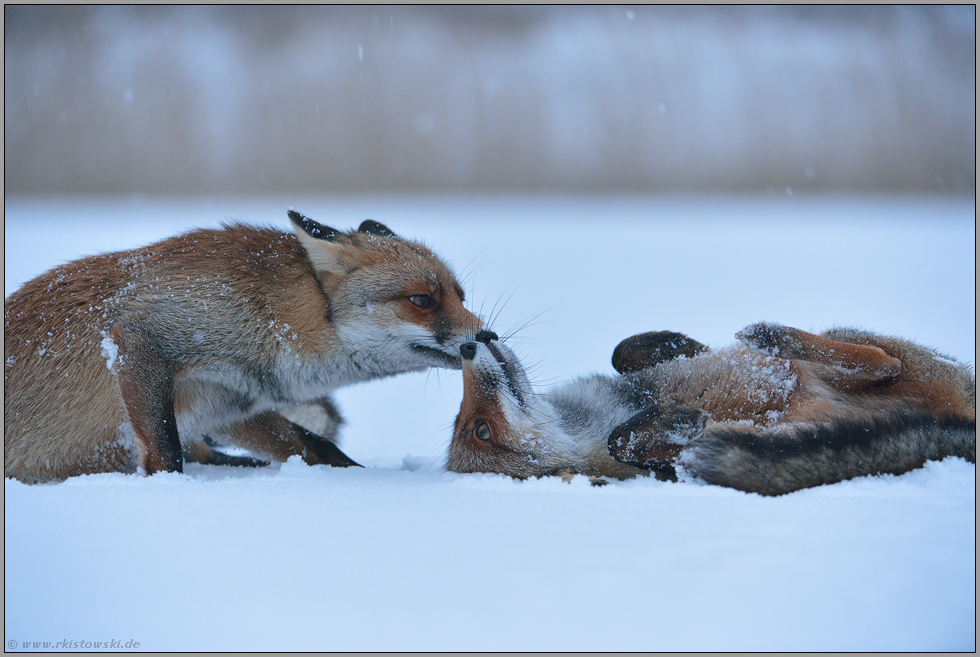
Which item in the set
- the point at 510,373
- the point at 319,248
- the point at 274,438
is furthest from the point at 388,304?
the point at 274,438

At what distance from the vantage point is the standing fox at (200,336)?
2957mm

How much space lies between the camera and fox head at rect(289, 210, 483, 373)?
3.22m

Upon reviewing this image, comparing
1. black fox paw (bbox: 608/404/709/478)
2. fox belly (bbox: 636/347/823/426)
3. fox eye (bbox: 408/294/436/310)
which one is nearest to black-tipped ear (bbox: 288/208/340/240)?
fox eye (bbox: 408/294/436/310)

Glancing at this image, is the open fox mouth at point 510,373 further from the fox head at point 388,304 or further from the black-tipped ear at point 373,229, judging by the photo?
the black-tipped ear at point 373,229

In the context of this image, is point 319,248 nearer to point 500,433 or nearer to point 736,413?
point 500,433

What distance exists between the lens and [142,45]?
1235cm

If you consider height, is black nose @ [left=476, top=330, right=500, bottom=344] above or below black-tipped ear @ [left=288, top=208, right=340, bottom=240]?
below

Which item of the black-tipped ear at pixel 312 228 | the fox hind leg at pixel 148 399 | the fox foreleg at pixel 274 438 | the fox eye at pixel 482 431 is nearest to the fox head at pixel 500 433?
the fox eye at pixel 482 431

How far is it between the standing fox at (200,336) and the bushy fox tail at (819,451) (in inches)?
47.1

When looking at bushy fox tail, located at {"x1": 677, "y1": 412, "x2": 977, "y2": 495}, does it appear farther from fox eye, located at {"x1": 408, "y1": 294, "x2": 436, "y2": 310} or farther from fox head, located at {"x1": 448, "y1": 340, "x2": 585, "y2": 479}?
fox eye, located at {"x1": 408, "y1": 294, "x2": 436, "y2": 310}

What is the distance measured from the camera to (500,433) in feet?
10.6

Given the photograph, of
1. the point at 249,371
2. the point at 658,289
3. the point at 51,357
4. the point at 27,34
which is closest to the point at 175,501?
the point at 249,371

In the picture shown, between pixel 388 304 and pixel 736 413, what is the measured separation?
5.89ft

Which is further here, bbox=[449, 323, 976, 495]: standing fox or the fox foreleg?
the fox foreleg
